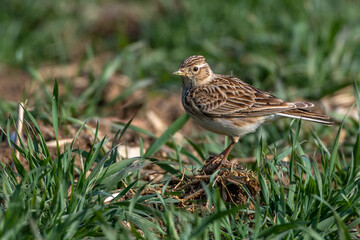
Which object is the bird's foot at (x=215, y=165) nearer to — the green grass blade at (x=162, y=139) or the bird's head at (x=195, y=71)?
the green grass blade at (x=162, y=139)

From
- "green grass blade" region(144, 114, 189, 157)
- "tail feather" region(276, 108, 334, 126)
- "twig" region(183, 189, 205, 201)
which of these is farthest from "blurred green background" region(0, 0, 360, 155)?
"twig" region(183, 189, 205, 201)

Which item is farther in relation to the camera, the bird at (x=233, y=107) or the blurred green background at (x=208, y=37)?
the blurred green background at (x=208, y=37)

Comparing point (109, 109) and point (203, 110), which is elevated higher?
point (203, 110)

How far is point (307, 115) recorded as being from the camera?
5.59 meters

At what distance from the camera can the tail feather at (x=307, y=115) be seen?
5527mm

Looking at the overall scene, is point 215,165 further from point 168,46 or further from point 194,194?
point 168,46

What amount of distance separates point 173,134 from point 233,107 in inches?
28.0

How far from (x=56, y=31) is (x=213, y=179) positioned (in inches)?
262

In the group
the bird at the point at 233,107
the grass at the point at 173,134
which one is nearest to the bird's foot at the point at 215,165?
the grass at the point at 173,134

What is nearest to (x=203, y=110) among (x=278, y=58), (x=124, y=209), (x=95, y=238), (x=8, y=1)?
(x=124, y=209)

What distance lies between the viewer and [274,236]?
157 inches

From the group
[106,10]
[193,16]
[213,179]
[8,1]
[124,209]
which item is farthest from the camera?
[106,10]

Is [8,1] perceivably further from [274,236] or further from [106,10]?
[274,236]

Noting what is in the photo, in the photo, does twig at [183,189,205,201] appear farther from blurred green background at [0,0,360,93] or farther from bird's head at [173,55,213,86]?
blurred green background at [0,0,360,93]
